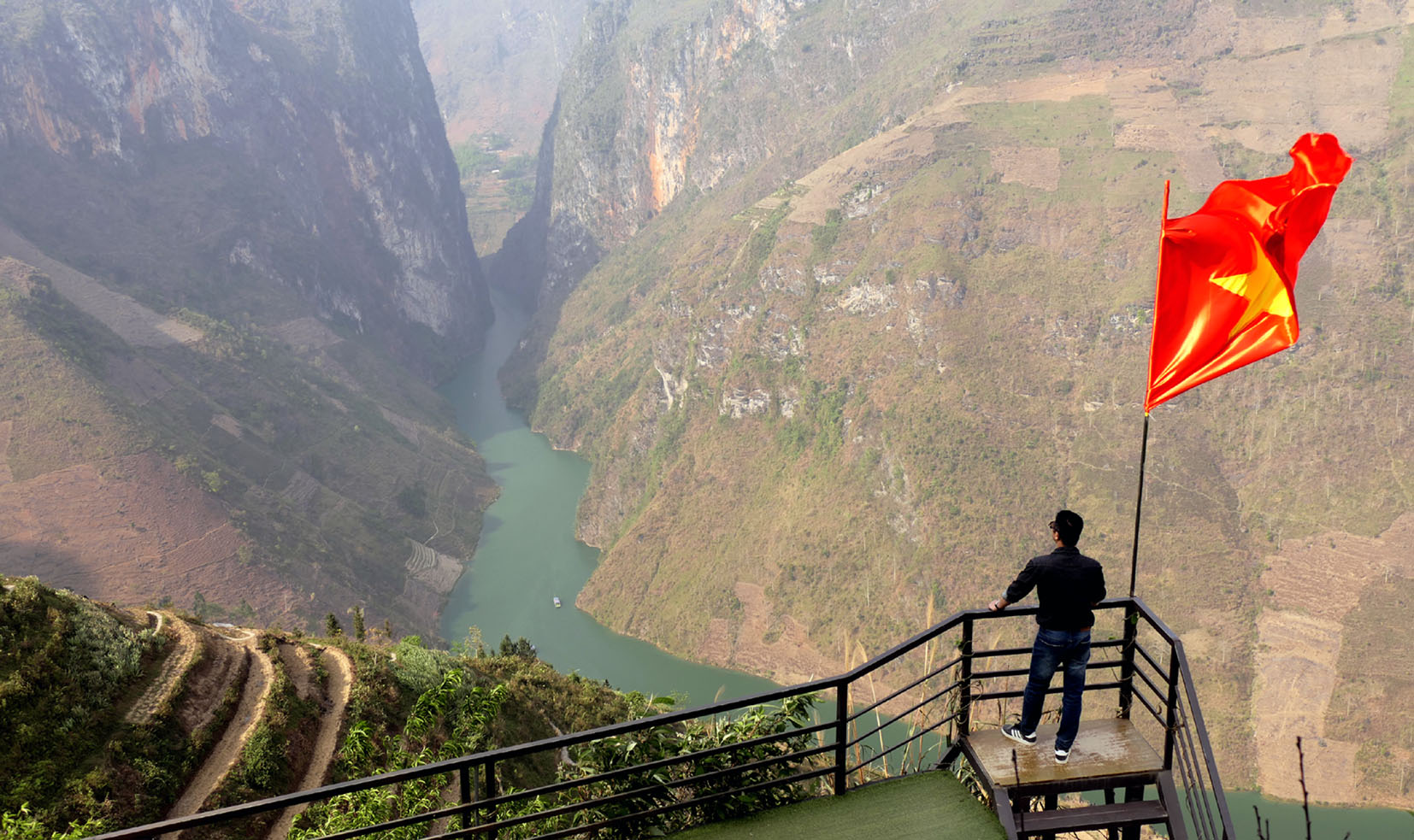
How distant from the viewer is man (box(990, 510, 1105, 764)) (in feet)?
23.4

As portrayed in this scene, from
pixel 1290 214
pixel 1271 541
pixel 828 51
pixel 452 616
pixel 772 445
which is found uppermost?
pixel 828 51

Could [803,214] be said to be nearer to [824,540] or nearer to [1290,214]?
[824,540]

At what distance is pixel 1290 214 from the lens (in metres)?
7.49

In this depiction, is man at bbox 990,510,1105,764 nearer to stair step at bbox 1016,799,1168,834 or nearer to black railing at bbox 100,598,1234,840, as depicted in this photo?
black railing at bbox 100,598,1234,840

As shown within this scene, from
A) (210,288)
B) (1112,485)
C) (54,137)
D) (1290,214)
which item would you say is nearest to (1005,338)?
(1112,485)

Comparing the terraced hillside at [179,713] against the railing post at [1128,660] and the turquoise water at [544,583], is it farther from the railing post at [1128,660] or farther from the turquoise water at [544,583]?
the turquoise water at [544,583]

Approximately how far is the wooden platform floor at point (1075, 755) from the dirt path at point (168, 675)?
53.6ft

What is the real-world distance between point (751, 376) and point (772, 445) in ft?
31.6

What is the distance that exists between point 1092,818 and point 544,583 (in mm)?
93908

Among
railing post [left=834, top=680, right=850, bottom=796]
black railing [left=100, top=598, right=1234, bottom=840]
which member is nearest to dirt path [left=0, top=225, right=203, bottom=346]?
black railing [left=100, top=598, right=1234, bottom=840]

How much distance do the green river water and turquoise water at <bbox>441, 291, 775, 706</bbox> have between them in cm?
12

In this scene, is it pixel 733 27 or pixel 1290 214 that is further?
pixel 733 27

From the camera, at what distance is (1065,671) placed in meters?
7.43

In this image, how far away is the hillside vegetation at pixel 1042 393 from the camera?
70688 millimetres
